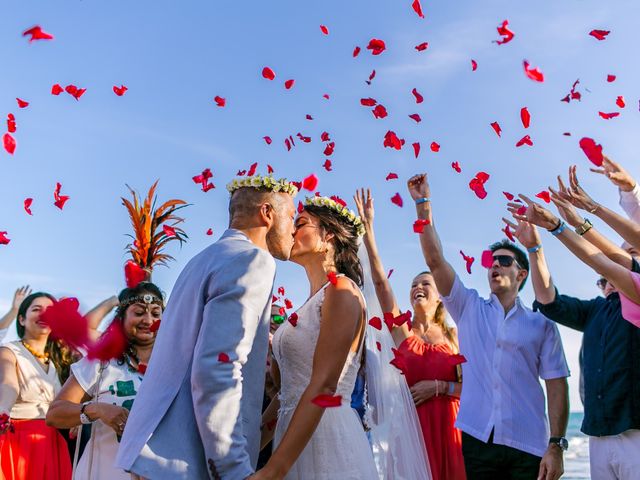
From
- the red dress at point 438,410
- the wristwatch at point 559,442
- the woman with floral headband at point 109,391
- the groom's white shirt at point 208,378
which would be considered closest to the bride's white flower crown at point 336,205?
the groom's white shirt at point 208,378

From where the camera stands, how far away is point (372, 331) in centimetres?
484

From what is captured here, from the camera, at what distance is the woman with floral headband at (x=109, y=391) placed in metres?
4.59

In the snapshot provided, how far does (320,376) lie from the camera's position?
10.9 ft

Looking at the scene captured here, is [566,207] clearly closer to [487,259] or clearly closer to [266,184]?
[487,259]

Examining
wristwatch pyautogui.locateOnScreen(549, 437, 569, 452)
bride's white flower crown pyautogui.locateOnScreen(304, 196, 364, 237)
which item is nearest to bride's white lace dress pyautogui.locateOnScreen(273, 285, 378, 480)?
bride's white flower crown pyautogui.locateOnScreen(304, 196, 364, 237)

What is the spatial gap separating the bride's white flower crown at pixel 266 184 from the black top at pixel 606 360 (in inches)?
97.6

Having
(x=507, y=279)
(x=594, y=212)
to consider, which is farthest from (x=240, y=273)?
(x=507, y=279)

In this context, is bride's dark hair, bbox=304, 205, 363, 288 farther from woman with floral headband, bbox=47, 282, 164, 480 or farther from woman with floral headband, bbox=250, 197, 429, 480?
woman with floral headband, bbox=47, 282, 164, 480

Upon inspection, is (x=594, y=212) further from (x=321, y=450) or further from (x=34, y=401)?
(x=34, y=401)

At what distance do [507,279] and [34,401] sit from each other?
422 centimetres

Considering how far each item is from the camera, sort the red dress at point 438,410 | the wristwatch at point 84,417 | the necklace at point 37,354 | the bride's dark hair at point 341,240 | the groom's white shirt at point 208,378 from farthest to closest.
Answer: the necklace at point 37,354 → the red dress at point 438,410 → the wristwatch at point 84,417 → the bride's dark hair at point 341,240 → the groom's white shirt at point 208,378

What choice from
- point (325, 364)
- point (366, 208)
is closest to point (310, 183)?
point (366, 208)

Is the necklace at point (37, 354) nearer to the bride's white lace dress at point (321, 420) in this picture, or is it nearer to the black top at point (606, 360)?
the bride's white lace dress at point (321, 420)

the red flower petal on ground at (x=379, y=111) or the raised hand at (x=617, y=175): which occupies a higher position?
the red flower petal on ground at (x=379, y=111)
